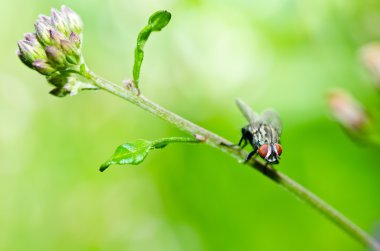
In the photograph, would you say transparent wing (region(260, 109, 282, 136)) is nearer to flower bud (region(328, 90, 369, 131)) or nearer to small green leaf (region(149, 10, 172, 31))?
small green leaf (region(149, 10, 172, 31))

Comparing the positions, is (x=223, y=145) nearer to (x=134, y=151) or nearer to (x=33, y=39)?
(x=134, y=151)

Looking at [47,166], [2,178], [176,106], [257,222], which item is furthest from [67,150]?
[257,222]

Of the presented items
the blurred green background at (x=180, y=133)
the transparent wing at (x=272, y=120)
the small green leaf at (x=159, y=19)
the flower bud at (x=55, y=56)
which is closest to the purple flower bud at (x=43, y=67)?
the flower bud at (x=55, y=56)

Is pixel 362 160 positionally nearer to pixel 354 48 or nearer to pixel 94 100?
pixel 354 48

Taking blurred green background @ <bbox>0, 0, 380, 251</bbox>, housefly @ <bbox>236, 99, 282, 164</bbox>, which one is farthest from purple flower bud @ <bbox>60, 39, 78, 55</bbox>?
blurred green background @ <bbox>0, 0, 380, 251</bbox>

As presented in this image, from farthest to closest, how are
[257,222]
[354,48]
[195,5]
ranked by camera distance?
[195,5] → [354,48] → [257,222]

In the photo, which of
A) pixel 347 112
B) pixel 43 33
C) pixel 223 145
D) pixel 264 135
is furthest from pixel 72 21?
A: pixel 347 112
